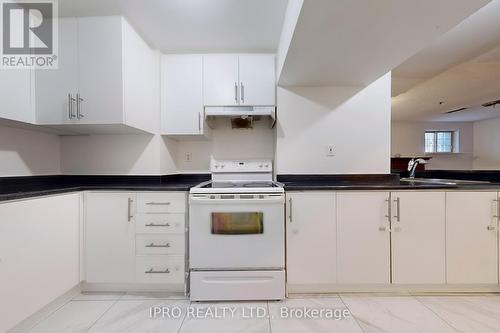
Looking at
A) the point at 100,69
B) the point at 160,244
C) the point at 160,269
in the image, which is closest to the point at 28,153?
the point at 100,69

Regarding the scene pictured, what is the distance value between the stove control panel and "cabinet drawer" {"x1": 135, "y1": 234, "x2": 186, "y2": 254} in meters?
0.85

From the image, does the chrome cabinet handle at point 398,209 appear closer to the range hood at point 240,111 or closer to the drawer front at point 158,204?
the range hood at point 240,111

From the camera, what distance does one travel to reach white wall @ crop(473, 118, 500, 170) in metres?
6.02

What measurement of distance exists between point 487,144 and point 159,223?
7990 mm

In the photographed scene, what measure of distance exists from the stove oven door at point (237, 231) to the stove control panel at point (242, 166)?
0.73 meters

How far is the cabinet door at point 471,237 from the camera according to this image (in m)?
1.84

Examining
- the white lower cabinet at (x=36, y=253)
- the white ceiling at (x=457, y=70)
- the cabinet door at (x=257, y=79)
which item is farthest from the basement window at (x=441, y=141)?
the white lower cabinet at (x=36, y=253)

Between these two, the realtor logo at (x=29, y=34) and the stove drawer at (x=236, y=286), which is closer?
the realtor logo at (x=29, y=34)

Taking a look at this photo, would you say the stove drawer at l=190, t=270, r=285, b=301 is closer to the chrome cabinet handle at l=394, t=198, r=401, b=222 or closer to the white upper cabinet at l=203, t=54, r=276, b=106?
the chrome cabinet handle at l=394, t=198, r=401, b=222

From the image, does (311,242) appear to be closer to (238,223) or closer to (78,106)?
(238,223)

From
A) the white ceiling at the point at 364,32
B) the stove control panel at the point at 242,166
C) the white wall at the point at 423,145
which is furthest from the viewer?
the white wall at the point at 423,145

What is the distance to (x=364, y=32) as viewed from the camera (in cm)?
141

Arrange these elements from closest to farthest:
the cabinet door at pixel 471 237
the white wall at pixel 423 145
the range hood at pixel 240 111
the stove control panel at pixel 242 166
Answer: the cabinet door at pixel 471 237, the range hood at pixel 240 111, the stove control panel at pixel 242 166, the white wall at pixel 423 145

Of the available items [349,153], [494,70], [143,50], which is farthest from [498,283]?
[143,50]
